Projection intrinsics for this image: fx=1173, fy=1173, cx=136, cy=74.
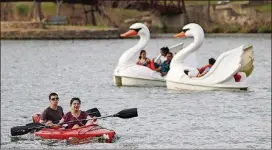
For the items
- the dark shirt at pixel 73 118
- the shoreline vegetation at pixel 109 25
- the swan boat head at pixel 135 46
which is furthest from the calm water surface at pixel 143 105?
the shoreline vegetation at pixel 109 25

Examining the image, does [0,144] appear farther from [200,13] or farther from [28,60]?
[200,13]

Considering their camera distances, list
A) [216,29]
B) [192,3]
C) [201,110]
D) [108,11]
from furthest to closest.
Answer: [192,3]
[108,11]
[216,29]
[201,110]

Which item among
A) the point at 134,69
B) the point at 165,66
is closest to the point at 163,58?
the point at 165,66

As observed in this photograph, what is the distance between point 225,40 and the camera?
88250mm

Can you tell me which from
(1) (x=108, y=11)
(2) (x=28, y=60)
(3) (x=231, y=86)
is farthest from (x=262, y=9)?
(3) (x=231, y=86)

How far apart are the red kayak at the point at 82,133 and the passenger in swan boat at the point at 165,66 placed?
15.1 metres

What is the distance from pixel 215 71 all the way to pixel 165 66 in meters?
2.87

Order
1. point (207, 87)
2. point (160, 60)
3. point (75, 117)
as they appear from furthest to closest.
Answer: point (160, 60) → point (207, 87) → point (75, 117)

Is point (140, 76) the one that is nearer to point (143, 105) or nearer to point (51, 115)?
point (143, 105)

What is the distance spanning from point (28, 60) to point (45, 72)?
1064 cm

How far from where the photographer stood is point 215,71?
40.0 meters

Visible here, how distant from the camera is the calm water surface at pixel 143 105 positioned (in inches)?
1122

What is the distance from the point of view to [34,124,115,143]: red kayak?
26719 millimetres

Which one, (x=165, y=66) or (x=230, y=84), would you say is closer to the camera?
(x=230, y=84)
